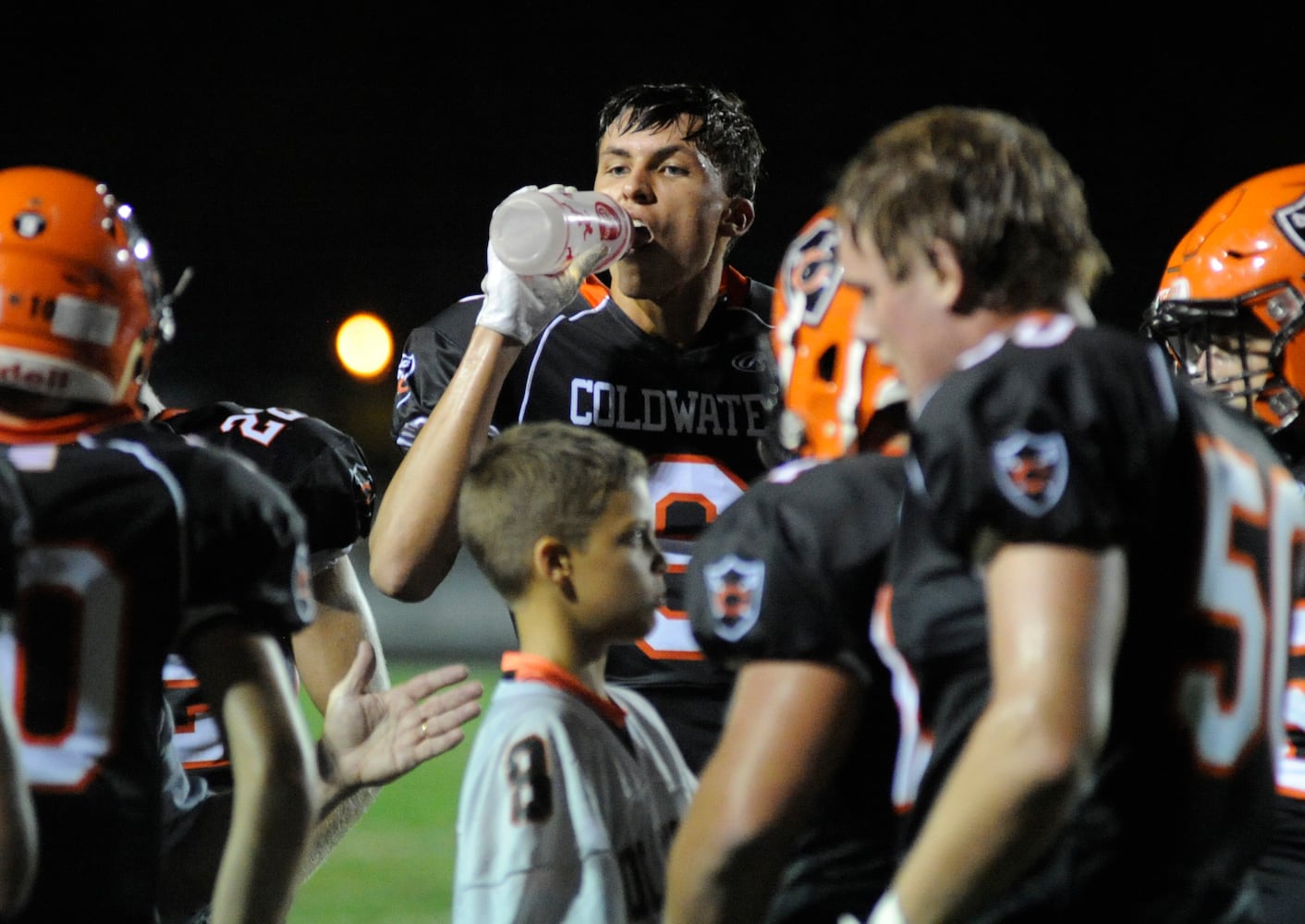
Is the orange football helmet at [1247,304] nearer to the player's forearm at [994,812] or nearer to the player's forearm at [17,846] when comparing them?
the player's forearm at [994,812]

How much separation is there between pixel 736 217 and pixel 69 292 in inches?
64.5

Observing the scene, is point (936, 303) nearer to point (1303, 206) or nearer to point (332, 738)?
point (332, 738)

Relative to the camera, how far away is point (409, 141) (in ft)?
51.0

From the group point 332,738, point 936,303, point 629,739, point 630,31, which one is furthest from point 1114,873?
point 630,31

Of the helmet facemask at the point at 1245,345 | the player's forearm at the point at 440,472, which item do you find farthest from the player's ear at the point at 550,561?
the helmet facemask at the point at 1245,345

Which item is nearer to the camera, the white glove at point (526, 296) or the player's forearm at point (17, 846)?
the player's forearm at point (17, 846)

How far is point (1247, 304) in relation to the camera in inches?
112

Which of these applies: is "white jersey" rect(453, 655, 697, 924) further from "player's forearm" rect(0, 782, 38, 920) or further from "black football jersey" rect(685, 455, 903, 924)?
"player's forearm" rect(0, 782, 38, 920)

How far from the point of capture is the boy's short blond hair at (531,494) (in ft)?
7.73

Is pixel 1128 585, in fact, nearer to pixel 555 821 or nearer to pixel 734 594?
pixel 734 594

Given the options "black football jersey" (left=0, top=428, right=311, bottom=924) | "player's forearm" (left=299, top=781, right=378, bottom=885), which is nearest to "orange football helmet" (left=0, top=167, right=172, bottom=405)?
"black football jersey" (left=0, top=428, right=311, bottom=924)

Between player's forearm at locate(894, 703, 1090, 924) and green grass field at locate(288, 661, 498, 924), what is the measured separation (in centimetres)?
419

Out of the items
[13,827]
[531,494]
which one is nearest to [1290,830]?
[531,494]

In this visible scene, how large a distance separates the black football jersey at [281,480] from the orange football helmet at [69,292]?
821 millimetres
